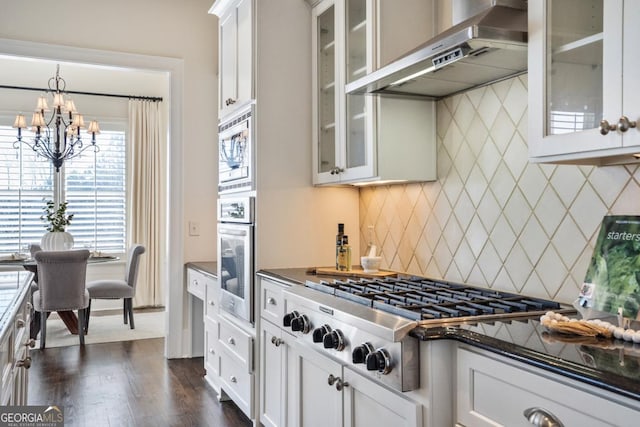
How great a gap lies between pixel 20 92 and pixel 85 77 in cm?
72

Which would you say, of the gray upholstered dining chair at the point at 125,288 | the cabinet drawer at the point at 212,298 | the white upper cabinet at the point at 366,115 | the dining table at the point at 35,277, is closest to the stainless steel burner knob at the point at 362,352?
the white upper cabinet at the point at 366,115

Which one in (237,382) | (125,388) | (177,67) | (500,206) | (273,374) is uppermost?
(177,67)

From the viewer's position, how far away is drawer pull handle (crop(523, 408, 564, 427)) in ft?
3.80

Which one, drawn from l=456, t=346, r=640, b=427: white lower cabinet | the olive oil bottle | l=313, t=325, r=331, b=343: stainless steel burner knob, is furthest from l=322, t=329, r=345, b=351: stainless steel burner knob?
the olive oil bottle

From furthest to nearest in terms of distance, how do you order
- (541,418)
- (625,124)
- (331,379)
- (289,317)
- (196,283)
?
1. (196,283)
2. (289,317)
3. (331,379)
4. (625,124)
5. (541,418)

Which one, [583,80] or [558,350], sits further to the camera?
[583,80]

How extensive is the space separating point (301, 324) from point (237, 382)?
3.79 feet

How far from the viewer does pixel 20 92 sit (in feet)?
20.8

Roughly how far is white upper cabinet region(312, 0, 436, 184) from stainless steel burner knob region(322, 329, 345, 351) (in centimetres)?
87

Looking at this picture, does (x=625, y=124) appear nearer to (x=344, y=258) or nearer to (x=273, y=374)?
(x=344, y=258)

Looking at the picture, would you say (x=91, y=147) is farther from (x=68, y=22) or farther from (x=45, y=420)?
(x=45, y=420)

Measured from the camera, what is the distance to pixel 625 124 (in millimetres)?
1363

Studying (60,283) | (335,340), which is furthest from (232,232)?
(60,283)

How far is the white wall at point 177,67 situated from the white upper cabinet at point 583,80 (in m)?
3.28
